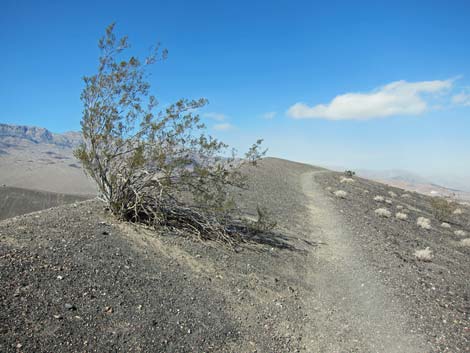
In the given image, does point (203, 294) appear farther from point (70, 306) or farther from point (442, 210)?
point (442, 210)

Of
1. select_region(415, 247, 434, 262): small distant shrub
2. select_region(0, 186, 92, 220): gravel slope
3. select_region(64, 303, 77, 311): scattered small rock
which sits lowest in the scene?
select_region(0, 186, 92, 220): gravel slope

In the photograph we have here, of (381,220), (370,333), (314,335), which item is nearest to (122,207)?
(314,335)

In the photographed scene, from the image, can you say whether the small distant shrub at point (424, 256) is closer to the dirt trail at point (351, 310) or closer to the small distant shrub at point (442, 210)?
the dirt trail at point (351, 310)

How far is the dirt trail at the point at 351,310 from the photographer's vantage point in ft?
19.3

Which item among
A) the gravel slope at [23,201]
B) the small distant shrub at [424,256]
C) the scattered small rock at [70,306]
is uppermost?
the scattered small rock at [70,306]

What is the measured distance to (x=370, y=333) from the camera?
6.20 m

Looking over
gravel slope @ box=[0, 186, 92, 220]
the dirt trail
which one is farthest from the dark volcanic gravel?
gravel slope @ box=[0, 186, 92, 220]

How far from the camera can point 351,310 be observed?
6.98 metres

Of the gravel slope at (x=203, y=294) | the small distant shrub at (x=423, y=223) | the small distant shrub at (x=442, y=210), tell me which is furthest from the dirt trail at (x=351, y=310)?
the small distant shrub at (x=442, y=210)

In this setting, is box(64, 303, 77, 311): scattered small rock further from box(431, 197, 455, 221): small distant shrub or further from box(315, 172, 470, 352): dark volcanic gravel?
box(431, 197, 455, 221): small distant shrub

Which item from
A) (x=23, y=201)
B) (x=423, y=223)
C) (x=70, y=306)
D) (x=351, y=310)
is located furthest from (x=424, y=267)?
(x=23, y=201)

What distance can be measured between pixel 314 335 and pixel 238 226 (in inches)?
199

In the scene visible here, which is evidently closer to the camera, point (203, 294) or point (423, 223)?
point (203, 294)

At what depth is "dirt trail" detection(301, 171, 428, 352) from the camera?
5.88 meters
